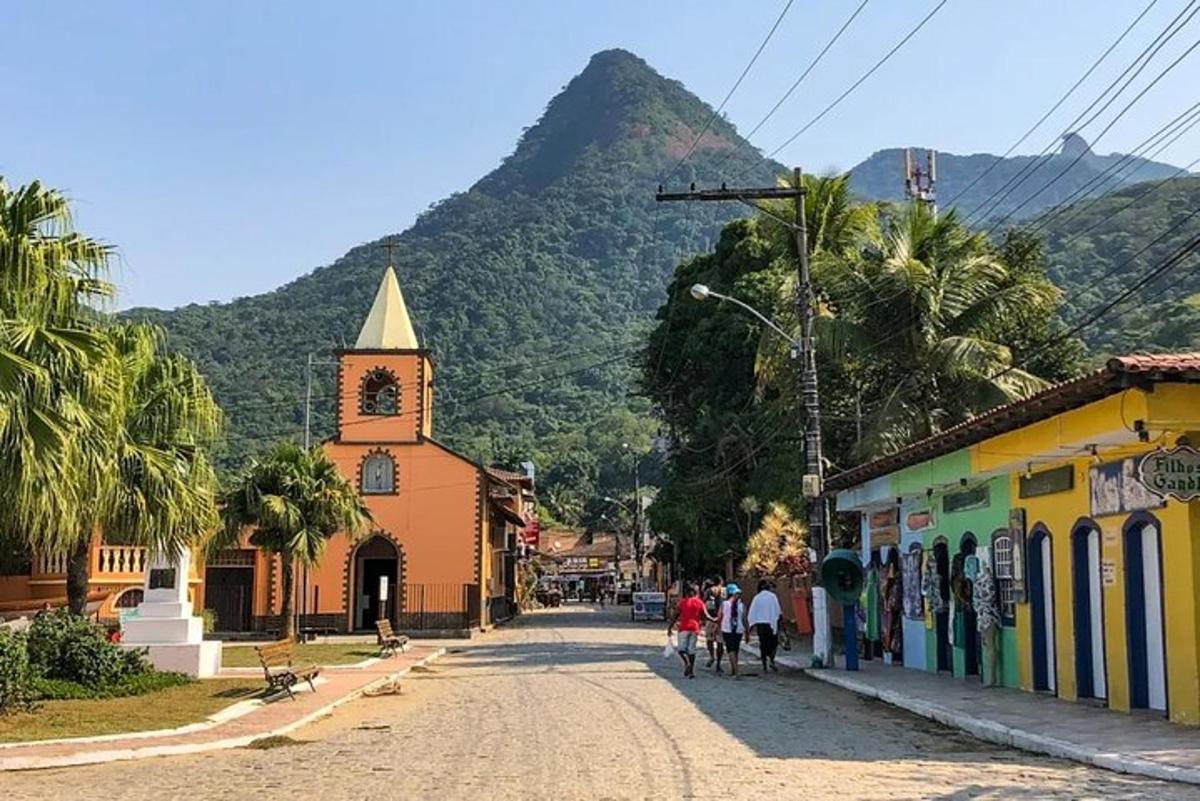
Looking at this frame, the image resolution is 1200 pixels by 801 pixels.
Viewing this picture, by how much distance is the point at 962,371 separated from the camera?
26.3m

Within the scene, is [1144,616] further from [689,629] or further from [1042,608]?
[689,629]

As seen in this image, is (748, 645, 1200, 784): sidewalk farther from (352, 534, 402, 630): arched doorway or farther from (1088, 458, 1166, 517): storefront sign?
(352, 534, 402, 630): arched doorway

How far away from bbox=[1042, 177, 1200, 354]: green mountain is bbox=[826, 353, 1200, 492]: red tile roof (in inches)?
620

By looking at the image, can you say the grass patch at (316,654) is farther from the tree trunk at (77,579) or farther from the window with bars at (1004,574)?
the window with bars at (1004,574)

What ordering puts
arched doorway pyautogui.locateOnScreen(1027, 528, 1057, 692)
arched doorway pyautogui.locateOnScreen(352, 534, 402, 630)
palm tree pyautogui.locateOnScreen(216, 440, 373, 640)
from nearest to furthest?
arched doorway pyautogui.locateOnScreen(1027, 528, 1057, 692) → palm tree pyautogui.locateOnScreen(216, 440, 373, 640) → arched doorway pyautogui.locateOnScreen(352, 534, 402, 630)

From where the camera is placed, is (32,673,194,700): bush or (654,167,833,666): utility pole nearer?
(32,673,194,700): bush

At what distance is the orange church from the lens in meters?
A: 44.1

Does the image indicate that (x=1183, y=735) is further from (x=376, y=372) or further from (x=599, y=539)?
(x=599, y=539)

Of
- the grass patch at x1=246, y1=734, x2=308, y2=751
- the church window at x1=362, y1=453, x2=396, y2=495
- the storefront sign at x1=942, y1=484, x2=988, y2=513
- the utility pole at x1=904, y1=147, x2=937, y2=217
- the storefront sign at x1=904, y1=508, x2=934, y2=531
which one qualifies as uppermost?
the utility pole at x1=904, y1=147, x2=937, y2=217

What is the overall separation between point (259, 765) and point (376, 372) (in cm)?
3469

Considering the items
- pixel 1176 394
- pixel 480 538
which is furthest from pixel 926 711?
pixel 480 538

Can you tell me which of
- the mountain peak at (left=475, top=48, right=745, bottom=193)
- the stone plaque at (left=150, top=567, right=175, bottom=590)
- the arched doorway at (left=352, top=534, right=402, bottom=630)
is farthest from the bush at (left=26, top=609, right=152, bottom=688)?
the mountain peak at (left=475, top=48, right=745, bottom=193)

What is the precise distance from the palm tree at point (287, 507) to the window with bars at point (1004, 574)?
19.6 meters

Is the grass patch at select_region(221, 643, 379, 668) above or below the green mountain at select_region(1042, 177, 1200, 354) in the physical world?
below
